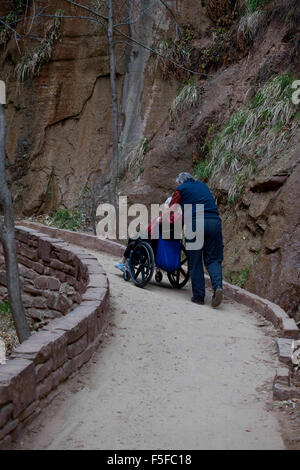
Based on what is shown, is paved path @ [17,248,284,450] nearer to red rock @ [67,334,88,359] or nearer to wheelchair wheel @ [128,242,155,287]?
red rock @ [67,334,88,359]

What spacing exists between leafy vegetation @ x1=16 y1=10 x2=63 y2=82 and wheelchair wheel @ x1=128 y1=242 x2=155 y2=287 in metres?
8.81

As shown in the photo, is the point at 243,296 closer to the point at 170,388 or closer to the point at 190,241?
the point at 190,241

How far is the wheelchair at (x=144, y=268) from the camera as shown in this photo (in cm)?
794

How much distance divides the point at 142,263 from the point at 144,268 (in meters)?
0.10

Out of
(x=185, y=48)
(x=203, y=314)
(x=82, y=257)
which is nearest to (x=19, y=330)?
(x=82, y=257)

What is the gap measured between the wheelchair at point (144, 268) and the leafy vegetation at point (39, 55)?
874cm

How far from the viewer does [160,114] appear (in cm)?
1344

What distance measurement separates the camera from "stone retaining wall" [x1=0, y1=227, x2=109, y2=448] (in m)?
3.54

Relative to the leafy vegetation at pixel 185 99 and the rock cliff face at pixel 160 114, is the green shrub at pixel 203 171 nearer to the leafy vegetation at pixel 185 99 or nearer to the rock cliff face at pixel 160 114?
the rock cliff face at pixel 160 114

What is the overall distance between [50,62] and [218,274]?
1006 cm

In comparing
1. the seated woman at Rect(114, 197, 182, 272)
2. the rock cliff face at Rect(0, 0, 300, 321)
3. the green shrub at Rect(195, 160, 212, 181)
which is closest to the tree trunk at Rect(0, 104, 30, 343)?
the seated woman at Rect(114, 197, 182, 272)

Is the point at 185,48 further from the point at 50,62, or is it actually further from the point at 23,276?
the point at 23,276

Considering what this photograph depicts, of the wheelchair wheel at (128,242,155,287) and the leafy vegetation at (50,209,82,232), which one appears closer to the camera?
the wheelchair wheel at (128,242,155,287)

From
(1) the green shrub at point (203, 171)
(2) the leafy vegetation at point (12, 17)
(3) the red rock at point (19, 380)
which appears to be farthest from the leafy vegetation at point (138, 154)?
(3) the red rock at point (19, 380)
